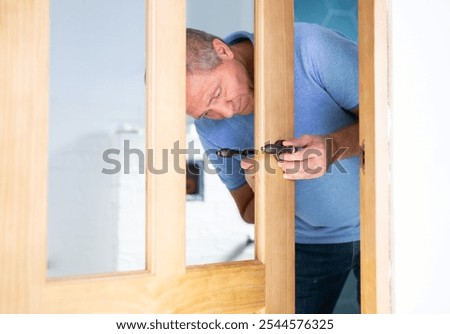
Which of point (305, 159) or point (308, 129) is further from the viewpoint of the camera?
point (308, 129)

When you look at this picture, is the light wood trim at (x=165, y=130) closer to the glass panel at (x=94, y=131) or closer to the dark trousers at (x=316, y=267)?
the glass panel at (x=94, y=131)

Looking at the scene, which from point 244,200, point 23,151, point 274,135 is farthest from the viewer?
point 244,200

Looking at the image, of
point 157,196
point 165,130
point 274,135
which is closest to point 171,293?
point 157,196

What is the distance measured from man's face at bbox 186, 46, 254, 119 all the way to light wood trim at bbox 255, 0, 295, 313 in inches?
8.8

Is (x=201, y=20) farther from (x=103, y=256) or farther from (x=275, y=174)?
(x=103, y=256)

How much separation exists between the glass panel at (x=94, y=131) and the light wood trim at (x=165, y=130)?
0.06 m

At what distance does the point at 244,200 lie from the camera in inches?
63.0

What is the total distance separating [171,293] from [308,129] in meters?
0.69

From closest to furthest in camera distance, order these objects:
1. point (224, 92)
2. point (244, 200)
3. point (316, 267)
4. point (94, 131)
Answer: point (94, 131)
point (224, 92)
point (244, 200)
point (316, 267)

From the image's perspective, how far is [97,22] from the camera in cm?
112
